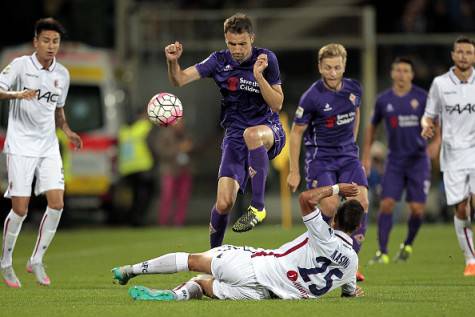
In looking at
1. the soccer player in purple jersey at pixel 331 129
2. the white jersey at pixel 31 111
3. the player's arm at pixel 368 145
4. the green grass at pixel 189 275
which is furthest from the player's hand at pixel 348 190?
the player's arm at pixel 368 145

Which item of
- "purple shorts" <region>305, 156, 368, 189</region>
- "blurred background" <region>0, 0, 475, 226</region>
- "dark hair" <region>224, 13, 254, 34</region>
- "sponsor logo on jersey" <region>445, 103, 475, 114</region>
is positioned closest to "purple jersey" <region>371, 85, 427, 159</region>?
"sponsor logo on jersey" <region>445, 103, 475, 114</region>

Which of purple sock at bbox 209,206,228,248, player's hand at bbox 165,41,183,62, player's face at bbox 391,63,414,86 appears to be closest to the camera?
player's hand at bbox 165,41,183,62

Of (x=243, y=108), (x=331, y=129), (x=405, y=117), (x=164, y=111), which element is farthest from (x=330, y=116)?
(x=405, y=117)

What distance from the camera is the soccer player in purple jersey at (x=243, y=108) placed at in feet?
36.2

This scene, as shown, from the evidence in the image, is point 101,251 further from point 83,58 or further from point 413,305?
point 413,305

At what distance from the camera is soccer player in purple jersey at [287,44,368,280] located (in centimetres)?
1252

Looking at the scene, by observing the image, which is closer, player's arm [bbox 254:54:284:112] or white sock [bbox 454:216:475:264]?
player's arm [bbox 254:54:284:112]

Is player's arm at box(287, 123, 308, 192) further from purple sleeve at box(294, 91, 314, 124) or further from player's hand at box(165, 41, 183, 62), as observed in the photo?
player's hand at box(165, 41, 183, 62)

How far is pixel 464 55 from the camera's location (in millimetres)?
13320

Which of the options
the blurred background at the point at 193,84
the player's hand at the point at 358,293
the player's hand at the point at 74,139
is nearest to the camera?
the player's hand at the point at 358,293

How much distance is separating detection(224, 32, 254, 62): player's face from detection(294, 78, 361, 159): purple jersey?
1.50 meters

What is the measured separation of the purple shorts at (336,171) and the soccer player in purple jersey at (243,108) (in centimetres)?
107

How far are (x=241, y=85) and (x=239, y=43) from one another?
0.45 metres

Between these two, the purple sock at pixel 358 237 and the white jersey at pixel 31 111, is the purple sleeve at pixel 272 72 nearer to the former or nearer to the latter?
the purple sock at pixel 358 237
